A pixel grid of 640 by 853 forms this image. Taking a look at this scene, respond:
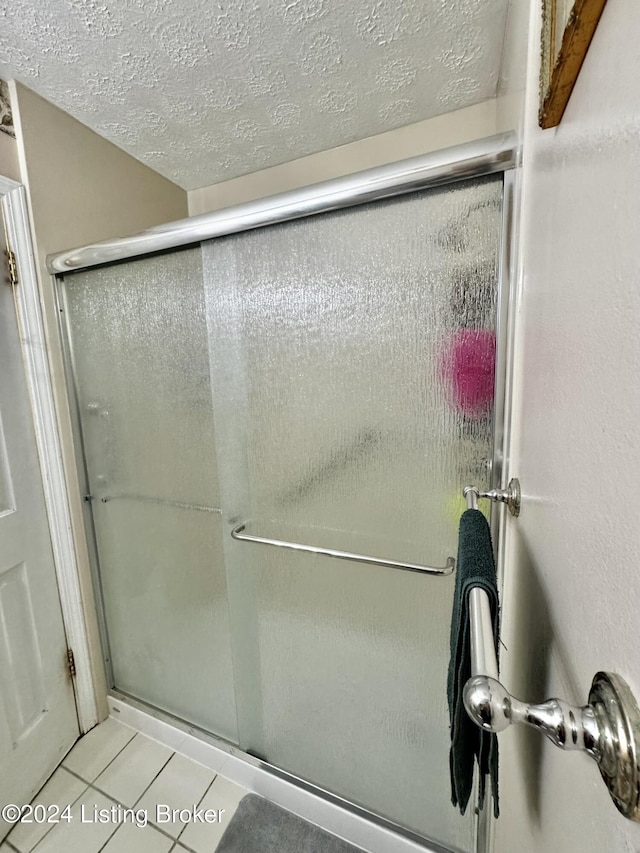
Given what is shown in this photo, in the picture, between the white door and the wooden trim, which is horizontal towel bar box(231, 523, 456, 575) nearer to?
the white door

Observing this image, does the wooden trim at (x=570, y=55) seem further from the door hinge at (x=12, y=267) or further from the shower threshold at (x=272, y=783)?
the shower threshold at (x=272, y=783)

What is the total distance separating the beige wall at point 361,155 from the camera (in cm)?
137

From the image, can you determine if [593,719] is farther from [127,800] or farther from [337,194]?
[127,800]

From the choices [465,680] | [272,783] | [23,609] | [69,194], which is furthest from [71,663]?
[69,194]

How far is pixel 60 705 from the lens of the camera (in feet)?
4.51

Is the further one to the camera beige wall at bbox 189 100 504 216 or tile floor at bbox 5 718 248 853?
beige wall at bbox 189 100 504 216

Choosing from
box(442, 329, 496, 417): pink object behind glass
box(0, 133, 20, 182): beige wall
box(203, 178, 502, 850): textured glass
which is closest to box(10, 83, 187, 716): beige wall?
box(0, 133, 20, 182): beige wall

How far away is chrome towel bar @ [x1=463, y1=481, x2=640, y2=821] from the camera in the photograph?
20 cm

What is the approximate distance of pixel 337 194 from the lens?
0.83 m

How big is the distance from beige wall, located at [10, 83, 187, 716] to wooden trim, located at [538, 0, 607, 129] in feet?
4.80

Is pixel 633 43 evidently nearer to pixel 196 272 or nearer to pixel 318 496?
pixel 318 496

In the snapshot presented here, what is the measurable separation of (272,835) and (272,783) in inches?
4.5

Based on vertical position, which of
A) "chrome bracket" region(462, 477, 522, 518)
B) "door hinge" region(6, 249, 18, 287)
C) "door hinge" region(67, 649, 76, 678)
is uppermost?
"door hinge" region(6, 249, 18, 287)

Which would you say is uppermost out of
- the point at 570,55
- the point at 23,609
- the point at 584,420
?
the point at 570,55
